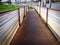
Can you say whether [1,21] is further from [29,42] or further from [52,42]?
[52,42]

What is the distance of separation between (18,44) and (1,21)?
1.41m

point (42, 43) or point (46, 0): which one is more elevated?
point (46, 0)

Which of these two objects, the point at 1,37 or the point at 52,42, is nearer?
the point at 1,37

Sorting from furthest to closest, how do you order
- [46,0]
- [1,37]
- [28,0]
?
[28,0], [46,0], [1,37]

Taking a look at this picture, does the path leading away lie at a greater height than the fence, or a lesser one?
lesser

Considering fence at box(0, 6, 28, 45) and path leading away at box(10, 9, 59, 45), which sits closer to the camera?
fence at box(0, 6, 28, 45)

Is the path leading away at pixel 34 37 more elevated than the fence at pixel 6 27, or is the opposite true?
the fence at pixel 6 27

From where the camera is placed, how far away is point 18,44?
4.96 m

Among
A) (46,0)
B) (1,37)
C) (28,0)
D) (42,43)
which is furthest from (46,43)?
(28,0)

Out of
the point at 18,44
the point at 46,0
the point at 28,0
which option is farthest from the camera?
the point at 28,0

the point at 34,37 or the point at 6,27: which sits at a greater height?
the point at 6,27

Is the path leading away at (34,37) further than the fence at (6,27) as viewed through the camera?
Yes

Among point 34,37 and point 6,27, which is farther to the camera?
point 34,37

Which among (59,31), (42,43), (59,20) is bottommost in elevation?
(42,43)
